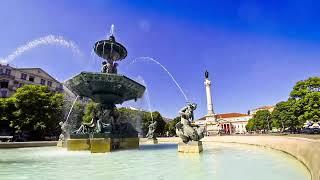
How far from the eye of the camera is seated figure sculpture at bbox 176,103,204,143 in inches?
549

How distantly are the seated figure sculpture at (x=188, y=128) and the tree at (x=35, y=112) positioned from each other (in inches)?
1243

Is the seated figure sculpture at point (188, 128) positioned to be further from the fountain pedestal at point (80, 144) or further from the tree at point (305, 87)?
the tree at point (305, 87)

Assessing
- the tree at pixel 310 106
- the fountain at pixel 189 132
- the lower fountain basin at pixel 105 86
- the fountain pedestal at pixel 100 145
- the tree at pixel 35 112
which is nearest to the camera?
the fountain at pixel 189 132

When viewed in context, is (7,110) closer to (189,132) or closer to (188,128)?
(188,128)

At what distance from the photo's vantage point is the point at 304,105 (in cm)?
4375

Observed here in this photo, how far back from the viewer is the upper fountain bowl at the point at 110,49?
72.5 ft

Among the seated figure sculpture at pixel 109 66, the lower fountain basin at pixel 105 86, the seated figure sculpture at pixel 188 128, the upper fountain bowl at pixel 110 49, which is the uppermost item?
the upper fountain bowl at pixel 110 49

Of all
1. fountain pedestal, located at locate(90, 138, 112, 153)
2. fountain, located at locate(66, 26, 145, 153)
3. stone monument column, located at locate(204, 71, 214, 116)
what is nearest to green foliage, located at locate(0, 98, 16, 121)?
fountain, located at locate(66, 26, 145, 153)

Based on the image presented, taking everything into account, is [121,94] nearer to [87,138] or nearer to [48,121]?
[87,138]

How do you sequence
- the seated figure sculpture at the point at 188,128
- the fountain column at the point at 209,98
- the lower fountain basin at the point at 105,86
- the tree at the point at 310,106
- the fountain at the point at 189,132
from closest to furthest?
1. the fountain at the point at 189,132
2. the seated figure sculpture at the point at 188,128
3. the lower fountain basin at the point at 105,86
4. the tree at the point at 310,106
5. the fountain column at the point at 209,98

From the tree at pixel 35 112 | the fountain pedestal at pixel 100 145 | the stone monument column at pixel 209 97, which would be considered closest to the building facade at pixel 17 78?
the tree at pixel 35 112

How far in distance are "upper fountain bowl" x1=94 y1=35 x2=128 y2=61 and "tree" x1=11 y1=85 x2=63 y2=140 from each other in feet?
74.0

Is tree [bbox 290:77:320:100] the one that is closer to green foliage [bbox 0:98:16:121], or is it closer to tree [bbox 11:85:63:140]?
tree [bbox 11:85:63:140]

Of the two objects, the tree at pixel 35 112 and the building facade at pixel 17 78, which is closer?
the tree at pixel 35 112
